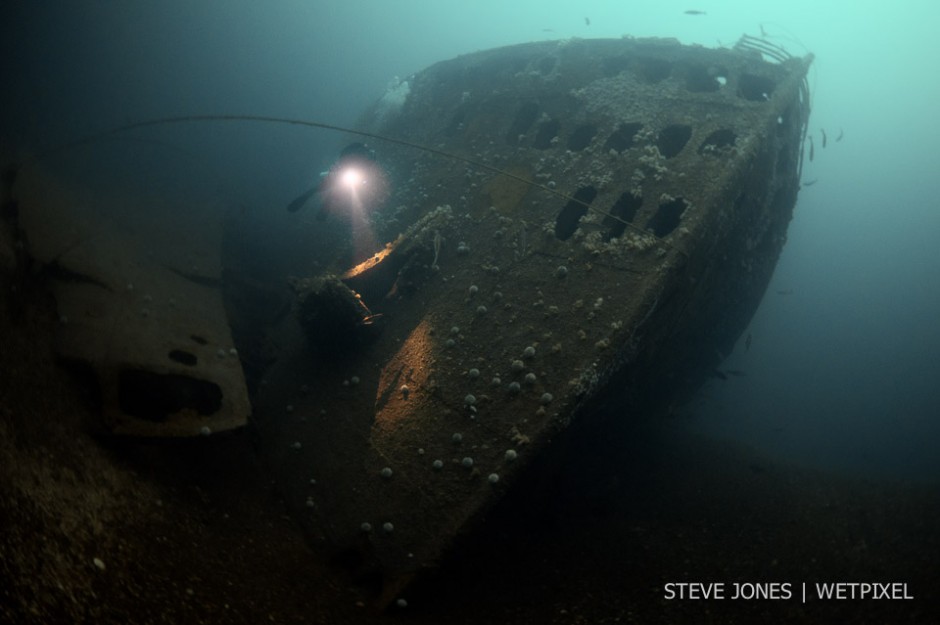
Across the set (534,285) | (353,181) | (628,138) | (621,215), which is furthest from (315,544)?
(353,181)

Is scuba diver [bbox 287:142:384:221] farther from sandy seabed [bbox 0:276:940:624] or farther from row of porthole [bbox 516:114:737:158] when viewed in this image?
sandy seabed [bbox 0:276:940:624]

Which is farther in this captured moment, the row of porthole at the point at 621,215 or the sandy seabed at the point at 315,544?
the row of porthole at the point at 621,215

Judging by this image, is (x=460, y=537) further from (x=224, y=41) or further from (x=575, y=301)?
(x=224, y=41)

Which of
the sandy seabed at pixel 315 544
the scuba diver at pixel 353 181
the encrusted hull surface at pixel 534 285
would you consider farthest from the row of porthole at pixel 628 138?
the sandy seabed at pixel 315 544

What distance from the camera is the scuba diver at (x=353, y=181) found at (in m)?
12.9

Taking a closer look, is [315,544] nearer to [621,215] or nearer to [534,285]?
[534,285]

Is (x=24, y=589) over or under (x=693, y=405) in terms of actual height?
under

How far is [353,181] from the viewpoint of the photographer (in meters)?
13.1

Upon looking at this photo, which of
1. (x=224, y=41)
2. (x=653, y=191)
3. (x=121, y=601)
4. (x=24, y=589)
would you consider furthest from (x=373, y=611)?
(x=224, y=41)

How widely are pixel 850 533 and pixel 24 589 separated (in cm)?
1108

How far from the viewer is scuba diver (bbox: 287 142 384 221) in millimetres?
12891

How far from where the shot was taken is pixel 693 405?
20312 mm

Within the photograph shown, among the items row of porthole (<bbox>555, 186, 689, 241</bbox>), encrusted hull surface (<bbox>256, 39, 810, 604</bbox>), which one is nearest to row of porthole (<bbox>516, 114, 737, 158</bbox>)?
encrusted hull surface (<bbox>256, 39, 810, 604</bbox>)

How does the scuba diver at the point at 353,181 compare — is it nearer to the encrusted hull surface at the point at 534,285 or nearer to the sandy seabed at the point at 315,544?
the encrusted hull surface at the point at 534,285
